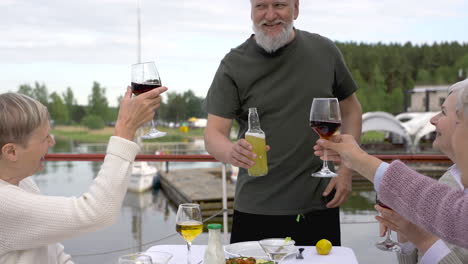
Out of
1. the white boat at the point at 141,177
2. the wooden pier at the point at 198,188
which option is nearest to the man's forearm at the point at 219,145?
the wooden pier at the point at 198,188

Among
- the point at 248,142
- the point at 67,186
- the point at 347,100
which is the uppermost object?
the point at 347,100

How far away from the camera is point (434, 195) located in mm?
1239

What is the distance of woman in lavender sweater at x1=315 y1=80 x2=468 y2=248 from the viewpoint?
1216 mm

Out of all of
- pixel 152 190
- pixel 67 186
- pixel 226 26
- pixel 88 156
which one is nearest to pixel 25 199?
pixel 88 156

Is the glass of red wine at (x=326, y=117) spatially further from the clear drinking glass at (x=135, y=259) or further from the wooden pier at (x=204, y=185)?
the wooden pier at (x=204, y=185)

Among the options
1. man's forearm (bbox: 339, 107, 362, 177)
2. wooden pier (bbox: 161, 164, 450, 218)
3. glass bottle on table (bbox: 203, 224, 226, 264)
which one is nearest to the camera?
glass bottle on table (bbox: 203, 224, 226, 264)

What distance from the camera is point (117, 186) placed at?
128cm

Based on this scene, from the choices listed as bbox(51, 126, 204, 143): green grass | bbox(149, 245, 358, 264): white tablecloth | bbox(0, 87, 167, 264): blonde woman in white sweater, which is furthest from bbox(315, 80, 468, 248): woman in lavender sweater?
bbox(51, 126, 204, 143): green grass

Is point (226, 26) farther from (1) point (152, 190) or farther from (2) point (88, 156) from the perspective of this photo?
(2) point (88, 156)

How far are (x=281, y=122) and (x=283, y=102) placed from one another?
0.31 feet

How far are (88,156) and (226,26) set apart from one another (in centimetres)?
6322

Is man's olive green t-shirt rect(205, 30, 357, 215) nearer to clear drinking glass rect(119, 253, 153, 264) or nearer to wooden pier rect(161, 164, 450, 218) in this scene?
clear drinking glass rect(119, 253, 153, 264)

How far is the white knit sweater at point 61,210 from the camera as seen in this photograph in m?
1.26

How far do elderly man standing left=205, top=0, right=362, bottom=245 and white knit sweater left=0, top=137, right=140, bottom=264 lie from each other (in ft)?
2.94
